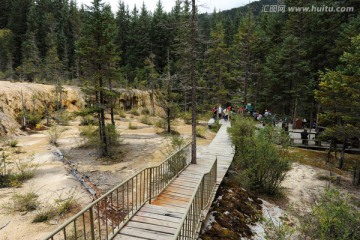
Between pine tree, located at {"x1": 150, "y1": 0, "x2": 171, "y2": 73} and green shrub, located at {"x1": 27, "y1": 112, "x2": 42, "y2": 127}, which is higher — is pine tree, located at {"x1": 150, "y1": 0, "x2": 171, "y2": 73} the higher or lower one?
the higher one

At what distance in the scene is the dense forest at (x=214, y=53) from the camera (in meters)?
13.3

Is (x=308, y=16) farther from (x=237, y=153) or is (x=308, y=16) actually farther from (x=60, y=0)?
(x=60, y=0)

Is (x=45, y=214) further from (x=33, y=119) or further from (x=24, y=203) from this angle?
(x=33, y=119)

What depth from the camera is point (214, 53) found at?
35.9 m

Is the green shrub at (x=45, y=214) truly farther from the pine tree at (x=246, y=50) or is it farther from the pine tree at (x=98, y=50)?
the pine tree at (x=246, y=50)

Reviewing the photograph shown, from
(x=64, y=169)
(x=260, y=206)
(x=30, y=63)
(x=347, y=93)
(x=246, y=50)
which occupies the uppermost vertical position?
(x=246, y=50)

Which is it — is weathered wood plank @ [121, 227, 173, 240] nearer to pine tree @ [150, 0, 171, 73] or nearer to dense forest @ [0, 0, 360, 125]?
dense forest @ [0, 0, 360, 125]

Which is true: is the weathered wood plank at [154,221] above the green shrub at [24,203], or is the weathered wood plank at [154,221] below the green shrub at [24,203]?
above

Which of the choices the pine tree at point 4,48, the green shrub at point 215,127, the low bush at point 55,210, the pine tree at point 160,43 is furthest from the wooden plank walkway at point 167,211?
the pine tree at point 4,48

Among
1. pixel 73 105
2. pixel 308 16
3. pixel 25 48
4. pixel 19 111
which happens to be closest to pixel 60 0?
pixel 25 48

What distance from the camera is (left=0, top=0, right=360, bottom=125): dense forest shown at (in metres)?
13.3

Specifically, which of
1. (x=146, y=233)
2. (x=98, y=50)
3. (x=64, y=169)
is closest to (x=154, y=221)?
(x=146, y=233)

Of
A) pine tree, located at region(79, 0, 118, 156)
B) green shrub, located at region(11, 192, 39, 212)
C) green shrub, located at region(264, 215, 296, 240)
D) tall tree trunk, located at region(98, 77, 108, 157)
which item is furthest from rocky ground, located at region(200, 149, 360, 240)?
pine tree, located at region(79, 0, 118, 156)

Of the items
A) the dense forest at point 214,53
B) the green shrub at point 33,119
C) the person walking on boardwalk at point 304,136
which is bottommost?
the person walking on boardwalk at point 304,136
